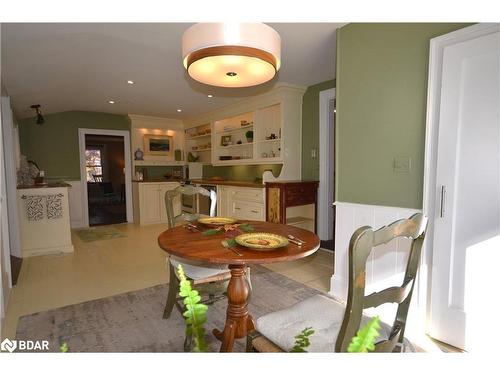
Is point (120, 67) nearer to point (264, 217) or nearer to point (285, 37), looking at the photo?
point (285, 37)

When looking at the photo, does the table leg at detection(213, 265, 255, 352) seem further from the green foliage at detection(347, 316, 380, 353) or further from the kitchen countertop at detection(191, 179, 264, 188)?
the kitchen countertop at detection(191, 179, 264, 188)

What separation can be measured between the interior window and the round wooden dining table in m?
10.3

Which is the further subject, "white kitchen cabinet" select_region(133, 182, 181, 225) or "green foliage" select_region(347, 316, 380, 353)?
"white kitchen cabinet" select_region(133, 182, 181, 225)

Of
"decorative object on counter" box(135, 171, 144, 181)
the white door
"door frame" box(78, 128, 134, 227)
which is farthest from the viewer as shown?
"decorative object on counter" box(135, 171, 144, 181)

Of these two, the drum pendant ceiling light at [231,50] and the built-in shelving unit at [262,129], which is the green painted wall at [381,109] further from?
the built-in shelving unit at [262,129]

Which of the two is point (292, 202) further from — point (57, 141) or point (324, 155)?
point (57, 141)

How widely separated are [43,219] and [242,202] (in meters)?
2.78

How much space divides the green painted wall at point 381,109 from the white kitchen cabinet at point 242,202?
1709 millimetres

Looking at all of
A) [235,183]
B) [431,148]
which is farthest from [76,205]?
[431,148]

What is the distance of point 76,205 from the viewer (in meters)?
5.64

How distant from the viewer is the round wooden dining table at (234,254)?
4.09 feet

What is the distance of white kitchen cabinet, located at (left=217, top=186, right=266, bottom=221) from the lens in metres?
4.11

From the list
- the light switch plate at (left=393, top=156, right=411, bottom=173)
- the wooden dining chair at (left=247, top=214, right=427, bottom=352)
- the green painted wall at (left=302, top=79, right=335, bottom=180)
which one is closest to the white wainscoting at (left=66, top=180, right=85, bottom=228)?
the green painted wall at (left=302, top=79, right=335, bottom=180)
